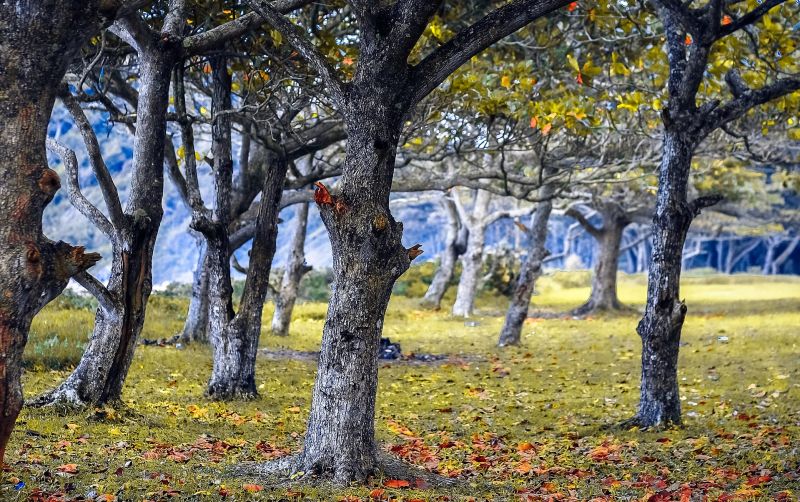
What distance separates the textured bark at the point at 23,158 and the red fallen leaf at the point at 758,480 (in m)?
5.91

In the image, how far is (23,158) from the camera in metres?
4.80

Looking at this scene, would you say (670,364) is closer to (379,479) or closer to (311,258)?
(379,479)

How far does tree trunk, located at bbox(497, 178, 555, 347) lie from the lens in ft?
64.6

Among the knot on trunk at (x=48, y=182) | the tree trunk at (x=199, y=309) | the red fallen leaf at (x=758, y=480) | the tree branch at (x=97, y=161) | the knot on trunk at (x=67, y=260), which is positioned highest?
the tree branch at (x=97, y=161)

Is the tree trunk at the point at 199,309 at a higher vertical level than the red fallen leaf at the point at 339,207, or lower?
lower

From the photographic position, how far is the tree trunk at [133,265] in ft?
29.1

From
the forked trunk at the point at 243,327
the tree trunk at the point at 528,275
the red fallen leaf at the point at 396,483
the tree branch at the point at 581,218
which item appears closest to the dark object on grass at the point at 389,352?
the tree trunk at the point at 528,275

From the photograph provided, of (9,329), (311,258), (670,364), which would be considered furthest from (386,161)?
(311,258)

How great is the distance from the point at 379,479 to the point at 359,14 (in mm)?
3921

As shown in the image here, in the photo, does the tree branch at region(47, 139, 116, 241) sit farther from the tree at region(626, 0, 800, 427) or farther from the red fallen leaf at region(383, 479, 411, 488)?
the tree at region(626, 0, 800, 427)

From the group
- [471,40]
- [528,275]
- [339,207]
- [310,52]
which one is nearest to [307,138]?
[310,52]

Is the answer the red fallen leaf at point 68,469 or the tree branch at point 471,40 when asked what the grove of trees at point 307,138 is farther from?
the red fallen leaf at point 68,469

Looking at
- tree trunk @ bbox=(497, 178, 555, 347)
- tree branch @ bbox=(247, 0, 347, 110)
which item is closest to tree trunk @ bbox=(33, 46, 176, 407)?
tree branch @ bbox=(247, 0, 347, 110)

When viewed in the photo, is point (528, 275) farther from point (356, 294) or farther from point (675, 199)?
point (356, 294)
